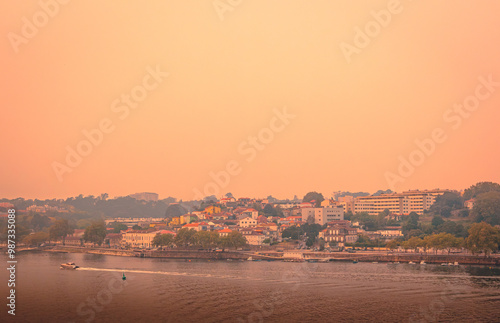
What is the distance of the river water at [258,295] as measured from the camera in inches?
1168

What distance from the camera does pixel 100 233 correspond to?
89188 mm

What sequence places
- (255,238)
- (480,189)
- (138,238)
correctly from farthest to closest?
(480,189) < (138,238) < (255,238)

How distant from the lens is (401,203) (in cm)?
11725

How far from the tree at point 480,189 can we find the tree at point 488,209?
1877 centimetres

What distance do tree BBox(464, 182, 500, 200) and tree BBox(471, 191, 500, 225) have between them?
61.6 ft

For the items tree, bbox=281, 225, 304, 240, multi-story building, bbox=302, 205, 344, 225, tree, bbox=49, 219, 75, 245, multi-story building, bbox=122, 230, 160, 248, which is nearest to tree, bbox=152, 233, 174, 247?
multi-story building, bbox=122, 230, 160, 248

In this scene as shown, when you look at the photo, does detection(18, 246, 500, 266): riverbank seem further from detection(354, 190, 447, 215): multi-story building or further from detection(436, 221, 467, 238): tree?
detection(354, 190, 447, 215): multi-story building

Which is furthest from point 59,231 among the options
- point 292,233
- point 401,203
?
point 401,203

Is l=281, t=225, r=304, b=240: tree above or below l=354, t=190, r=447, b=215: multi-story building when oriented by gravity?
below

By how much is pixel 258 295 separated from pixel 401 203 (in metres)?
87.3

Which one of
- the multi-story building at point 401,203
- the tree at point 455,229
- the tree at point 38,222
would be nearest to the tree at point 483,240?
the tree at point 455,229

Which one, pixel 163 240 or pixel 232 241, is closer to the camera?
pixel 232 241

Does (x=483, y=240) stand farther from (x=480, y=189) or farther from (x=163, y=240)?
(x=480, y=189)

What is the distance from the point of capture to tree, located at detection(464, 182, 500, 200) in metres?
106
